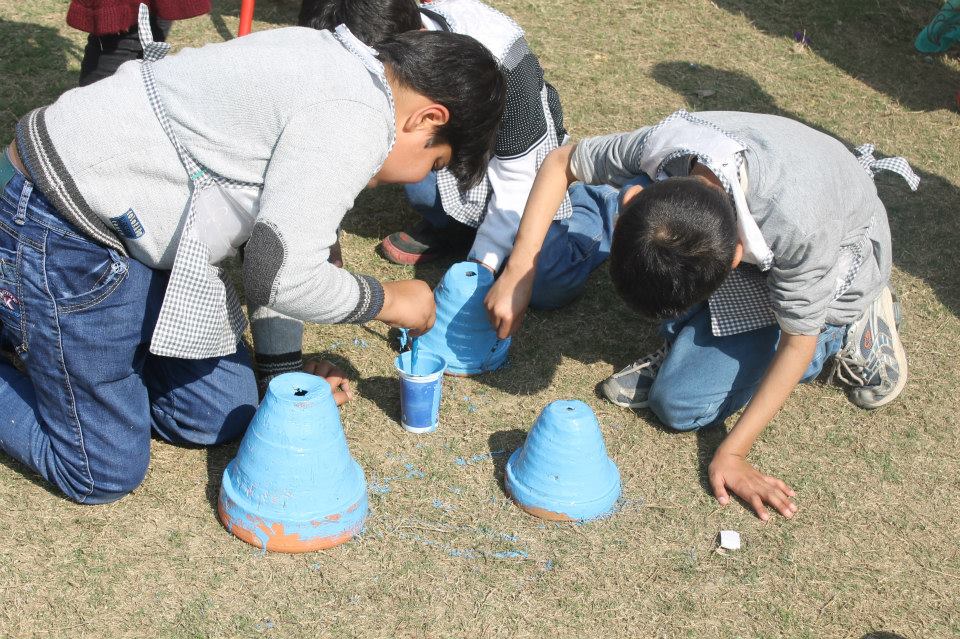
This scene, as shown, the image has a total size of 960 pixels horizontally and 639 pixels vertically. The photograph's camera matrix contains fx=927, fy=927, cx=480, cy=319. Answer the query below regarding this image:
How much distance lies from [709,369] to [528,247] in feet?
2.21

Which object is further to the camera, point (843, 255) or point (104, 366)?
point (843, 255)

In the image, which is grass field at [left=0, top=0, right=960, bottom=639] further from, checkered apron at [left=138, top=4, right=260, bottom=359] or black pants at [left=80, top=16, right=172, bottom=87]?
black pants at [left=80, top=16, right=172, bottom=87]

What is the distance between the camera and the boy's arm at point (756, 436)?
257 centimetres

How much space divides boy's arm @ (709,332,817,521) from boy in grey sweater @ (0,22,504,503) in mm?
995

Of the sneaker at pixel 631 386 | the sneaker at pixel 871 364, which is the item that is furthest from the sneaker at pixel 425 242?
the sneaker at pixel 871 364

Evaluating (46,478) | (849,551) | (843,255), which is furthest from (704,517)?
(46,478)

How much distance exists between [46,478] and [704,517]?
1.74 meters

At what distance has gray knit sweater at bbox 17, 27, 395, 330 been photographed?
2.00 metres

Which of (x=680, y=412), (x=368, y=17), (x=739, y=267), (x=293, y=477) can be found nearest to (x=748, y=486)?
(x=680, y=412)

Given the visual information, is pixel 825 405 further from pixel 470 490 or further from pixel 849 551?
pixel 470 490

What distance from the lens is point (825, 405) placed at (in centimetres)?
301

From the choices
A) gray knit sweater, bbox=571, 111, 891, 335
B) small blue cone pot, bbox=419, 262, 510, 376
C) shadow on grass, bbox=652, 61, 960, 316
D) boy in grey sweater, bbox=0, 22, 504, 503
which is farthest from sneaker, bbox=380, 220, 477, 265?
shadow on grass, bbox=652, 61, 960, 316

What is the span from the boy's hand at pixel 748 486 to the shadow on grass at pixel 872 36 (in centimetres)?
324

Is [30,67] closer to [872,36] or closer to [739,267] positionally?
[739,267]
